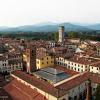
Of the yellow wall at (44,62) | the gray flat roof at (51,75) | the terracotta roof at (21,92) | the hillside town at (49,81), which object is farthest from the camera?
the yellow wall at (44,62)

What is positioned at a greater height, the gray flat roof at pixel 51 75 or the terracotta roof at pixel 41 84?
the terracotta roof at pixel 41 84

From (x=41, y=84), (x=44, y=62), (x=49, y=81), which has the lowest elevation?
(x=49, y=81)

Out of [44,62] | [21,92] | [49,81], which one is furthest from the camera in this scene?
[44,62]

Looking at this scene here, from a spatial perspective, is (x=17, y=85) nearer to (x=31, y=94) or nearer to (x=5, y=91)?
(x=5, y=91)

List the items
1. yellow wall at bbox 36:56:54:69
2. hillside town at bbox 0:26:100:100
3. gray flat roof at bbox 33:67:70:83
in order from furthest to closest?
yellow wall at bbox 36:56:54:69
gray flat roof at bbox 33:67:70:83
hillside town at bbox 0:26:100:100

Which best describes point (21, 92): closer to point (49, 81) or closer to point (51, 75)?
point (49, 81)

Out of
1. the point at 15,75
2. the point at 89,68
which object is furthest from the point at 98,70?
the point at 15,75

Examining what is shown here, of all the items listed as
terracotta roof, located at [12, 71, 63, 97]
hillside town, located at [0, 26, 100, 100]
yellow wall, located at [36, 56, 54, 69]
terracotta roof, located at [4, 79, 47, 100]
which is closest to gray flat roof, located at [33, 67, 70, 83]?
hillside town, located at [0, 26, 100, 100]

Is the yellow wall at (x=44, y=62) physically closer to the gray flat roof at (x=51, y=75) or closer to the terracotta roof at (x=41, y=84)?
the gray flat roof at (x=51, y=75)

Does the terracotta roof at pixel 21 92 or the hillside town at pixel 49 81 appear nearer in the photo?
the terracotta roof at pixel 21 92

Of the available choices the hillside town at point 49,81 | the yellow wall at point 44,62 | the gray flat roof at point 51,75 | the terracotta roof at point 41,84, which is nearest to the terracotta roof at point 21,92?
the hillside town at point 49,81

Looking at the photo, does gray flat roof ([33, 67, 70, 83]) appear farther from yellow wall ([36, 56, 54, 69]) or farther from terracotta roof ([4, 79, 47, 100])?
yellow wall ([36, 56, 54, 69])

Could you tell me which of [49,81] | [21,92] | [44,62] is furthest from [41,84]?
[44,62]
